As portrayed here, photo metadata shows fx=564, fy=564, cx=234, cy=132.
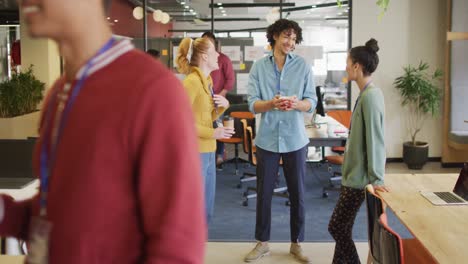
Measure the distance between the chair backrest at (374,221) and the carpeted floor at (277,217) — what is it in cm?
220

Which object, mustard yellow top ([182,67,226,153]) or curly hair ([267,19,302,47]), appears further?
Result: curly hair ([267,19,302,47])

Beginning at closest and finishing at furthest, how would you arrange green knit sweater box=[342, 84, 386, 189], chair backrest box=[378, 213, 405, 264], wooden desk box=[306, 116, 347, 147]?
chair backrest box=[378, 213, 405, 264] → green knit sweater box=[342, 84, 386, 189] → wooden desk box=[306, 116, 347, 147]

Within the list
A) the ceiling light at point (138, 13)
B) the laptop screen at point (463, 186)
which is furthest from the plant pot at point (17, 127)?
the laptop screen at point (463, 186)

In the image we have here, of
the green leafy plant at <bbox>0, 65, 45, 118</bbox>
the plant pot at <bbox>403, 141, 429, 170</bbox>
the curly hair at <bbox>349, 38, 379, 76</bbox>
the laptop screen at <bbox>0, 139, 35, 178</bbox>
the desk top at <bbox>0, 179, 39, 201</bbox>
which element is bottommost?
the plant pot at <bbox>403, 141, 429, 170</bbox>

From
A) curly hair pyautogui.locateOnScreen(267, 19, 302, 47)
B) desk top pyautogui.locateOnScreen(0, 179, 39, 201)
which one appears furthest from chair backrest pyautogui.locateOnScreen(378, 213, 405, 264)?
curly hair pyautogui.locateOnScreen(267, 19, 302, 47)

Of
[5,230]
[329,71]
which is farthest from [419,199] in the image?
[329,71]

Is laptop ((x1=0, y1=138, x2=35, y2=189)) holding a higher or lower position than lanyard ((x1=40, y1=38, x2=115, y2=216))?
lower

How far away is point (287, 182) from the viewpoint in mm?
4418

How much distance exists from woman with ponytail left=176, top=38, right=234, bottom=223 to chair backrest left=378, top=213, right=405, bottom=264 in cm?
152

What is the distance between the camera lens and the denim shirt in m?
4.33

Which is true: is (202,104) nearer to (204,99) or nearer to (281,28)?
(204,99)

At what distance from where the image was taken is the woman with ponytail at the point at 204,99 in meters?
3.75

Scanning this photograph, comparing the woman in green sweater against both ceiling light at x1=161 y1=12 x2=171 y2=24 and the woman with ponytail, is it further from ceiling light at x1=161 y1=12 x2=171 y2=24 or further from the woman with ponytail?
ceiling light at x1=161 y1=12 x2=171 y2=24

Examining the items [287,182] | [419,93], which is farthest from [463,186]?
[419,93]
